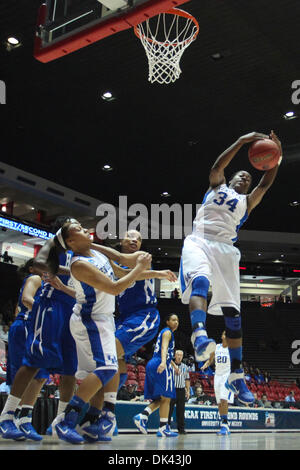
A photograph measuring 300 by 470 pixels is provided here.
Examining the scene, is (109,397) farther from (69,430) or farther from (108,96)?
(108,96)

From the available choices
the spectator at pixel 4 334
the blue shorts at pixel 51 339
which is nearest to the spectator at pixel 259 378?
the spectator at pixel 4 334

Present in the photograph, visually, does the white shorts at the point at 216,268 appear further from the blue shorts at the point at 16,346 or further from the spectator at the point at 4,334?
the spectator at the point at 4,334

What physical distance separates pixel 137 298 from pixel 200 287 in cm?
119

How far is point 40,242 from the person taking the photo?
2466cm

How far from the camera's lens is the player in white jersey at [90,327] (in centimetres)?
398

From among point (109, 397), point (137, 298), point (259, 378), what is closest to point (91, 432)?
point (109, 397)

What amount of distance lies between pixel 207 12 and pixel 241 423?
30.4 feet

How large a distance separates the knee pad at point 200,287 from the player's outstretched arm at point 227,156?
1.03 meters

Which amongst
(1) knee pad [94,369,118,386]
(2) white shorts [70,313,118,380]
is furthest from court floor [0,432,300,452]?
(2) white shorts [70,313,118,380]

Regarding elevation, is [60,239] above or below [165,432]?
above

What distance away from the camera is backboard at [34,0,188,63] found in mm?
5867

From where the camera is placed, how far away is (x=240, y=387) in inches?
179
